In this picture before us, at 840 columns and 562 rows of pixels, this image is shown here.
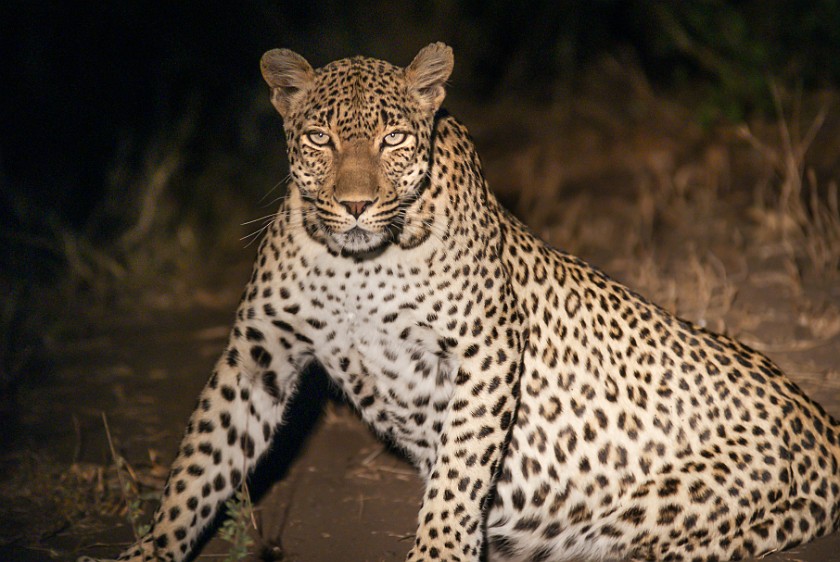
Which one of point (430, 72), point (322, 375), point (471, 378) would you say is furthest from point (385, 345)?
point (322, 375)

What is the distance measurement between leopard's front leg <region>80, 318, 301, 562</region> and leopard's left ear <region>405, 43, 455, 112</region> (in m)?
1.14

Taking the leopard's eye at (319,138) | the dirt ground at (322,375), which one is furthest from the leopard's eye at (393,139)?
the dirt ground at (322,375)

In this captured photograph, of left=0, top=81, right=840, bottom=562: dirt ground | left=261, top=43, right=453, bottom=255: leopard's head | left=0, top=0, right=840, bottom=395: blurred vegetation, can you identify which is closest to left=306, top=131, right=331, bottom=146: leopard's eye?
left=261, top=43, right=453, bottom=255: leopard's head

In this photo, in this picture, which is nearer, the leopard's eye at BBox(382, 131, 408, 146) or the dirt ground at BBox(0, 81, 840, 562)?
the leopard's eye at BBox(382, 131, 408, 146)

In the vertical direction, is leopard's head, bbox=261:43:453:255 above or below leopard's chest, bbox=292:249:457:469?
above

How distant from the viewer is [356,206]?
12.8 feet

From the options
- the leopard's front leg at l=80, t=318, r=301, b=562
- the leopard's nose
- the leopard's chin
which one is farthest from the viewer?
the leopard's front leg at l=80, t=318, r=301, b=562

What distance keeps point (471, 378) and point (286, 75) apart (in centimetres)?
144

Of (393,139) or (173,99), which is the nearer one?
(393,139)

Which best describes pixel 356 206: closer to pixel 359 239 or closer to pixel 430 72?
pixel 359 239

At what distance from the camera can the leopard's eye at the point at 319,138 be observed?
4.07 metres

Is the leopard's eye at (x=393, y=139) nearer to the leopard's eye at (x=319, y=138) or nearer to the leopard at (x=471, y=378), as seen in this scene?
the leopard at (x=471, y=378)

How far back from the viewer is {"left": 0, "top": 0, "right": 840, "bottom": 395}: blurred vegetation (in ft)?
29.6

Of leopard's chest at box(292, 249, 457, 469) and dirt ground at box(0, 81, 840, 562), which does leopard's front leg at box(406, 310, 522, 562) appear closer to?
leopard's chest at box(292, 249, 457, 469)
